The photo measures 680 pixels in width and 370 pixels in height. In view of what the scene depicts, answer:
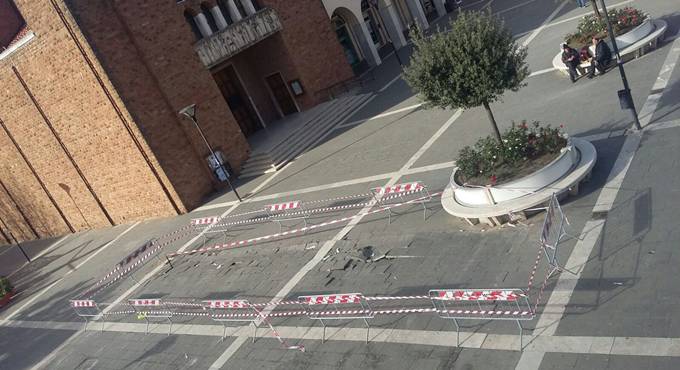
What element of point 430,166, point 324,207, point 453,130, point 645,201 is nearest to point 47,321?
point 324,207

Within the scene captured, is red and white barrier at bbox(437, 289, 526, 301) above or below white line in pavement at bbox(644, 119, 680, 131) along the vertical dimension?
above

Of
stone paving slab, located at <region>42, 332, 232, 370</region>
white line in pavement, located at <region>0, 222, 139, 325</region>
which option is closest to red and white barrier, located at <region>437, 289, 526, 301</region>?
stone paving slab, located at <region>42, 332, 232, 370</region>

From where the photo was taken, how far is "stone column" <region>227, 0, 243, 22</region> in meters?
24.0

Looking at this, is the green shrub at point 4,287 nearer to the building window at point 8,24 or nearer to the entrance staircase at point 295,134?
the entrance staircase at point 295,134

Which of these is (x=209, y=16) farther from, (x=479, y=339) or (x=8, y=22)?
(x=479, y=339)

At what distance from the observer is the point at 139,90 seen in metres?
20.6

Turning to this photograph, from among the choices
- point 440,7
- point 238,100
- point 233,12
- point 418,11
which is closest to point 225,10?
point 233,12

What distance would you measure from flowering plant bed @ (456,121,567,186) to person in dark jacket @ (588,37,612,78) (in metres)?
5.18

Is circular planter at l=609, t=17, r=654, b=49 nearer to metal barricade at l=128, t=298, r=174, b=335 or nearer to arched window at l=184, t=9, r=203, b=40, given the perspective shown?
metal barricade at l=128, t=298, r=174, b=335

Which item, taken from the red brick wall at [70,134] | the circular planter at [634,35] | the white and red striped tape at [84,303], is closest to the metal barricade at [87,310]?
the white and red striped tape at [84,303]

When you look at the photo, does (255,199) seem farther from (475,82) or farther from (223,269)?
(475,82)

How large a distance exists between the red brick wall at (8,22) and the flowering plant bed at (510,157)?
74.6 ft

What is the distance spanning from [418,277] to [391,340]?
1735mm

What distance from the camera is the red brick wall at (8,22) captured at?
2489 cm
